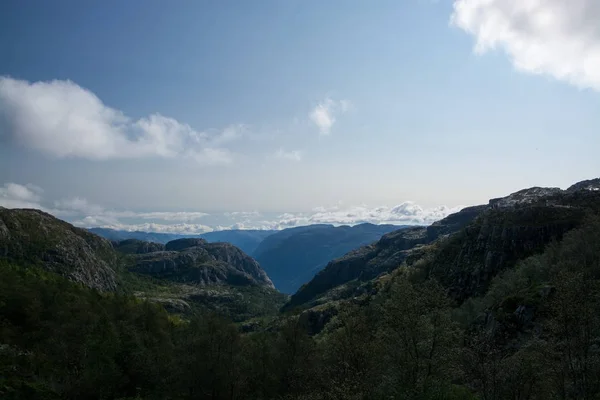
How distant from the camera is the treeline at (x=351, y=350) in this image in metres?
36.1

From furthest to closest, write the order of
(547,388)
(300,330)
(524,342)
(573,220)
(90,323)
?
1. (573,220)
2. (90,323)
3. (300,330)
4. (524,342)
5. (547,388)

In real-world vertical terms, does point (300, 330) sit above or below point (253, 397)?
above

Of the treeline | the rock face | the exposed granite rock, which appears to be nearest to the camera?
the treeline

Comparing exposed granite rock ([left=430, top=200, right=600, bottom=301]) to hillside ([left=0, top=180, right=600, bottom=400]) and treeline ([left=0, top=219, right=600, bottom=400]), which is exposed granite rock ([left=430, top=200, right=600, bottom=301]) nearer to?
treeline ([left=0, top=219, right=600, bottom=400])

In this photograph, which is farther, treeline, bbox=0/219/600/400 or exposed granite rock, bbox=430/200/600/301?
exposed granite rock, bbox=430/200/600/301

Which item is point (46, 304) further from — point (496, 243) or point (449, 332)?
point (496, 243)

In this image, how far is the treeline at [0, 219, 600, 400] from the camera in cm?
3612

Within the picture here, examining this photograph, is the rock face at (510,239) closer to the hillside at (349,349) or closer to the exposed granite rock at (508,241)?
the exposed granite rock at (508,241)

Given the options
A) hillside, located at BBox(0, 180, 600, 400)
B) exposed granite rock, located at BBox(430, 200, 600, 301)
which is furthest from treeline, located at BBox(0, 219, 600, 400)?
exposed granite rock, located at BBox(430, 200, 600, 301)

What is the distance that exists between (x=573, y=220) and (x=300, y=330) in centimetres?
16087

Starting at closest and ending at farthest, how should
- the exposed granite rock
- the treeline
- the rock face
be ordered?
1. the treeline
2. the exposed granite rock
3. the rock face

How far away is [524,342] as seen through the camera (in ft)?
213

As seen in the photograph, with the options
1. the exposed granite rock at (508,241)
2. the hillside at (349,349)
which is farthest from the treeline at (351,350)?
the exposed granite rock at (508,241)

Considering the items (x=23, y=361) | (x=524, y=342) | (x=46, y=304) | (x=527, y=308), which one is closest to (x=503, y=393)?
(x=524, y=342)
